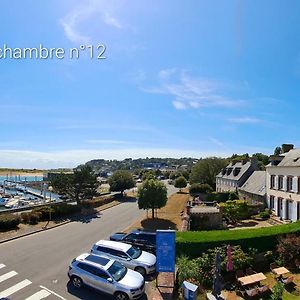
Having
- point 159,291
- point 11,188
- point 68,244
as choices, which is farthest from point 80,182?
point 11,188

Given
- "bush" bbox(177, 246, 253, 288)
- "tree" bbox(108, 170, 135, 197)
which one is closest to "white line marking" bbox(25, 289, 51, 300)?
"bush" bbox(177, 246, 253, 288)

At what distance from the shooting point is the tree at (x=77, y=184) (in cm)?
4466

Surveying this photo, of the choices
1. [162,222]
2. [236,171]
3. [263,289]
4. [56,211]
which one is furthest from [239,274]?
[236,171]

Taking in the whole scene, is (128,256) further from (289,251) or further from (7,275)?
(289,251)

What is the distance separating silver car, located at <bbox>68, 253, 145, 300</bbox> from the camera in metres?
14.5

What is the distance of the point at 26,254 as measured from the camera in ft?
68.9

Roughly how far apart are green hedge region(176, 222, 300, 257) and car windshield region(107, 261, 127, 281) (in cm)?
418

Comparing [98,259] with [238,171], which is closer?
[98,259]

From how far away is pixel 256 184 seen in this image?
1800 inches

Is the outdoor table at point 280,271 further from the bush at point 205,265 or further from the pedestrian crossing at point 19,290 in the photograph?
the pedestrian crossing at point 19,290

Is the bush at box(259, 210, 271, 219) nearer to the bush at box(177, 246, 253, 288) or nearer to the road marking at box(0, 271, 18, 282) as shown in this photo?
the bush at box(177, 246, 253, 288)

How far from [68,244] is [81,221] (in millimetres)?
10945

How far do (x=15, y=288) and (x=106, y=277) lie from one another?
4374 mm

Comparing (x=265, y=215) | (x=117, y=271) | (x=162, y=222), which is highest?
(x=117, y=271)
